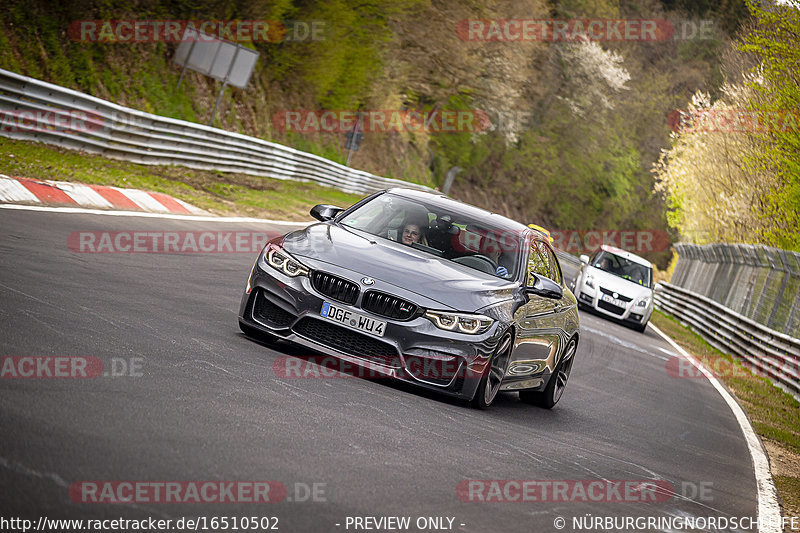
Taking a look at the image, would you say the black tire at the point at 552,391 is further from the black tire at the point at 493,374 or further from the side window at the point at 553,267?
the black tire at the point at 493,374

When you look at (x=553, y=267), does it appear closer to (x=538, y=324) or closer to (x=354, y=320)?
(x=538, y=324)

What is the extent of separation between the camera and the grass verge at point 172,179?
668 inches

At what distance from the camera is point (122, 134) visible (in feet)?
69.3

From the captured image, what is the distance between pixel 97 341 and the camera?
727 cm

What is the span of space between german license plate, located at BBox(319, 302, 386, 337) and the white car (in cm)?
1795

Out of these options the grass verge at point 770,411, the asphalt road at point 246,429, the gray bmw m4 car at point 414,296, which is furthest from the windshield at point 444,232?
the grass verge at point 770,411

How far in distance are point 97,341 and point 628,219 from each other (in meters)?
76.3

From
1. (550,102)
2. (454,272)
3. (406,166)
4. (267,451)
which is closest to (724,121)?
(406,166)

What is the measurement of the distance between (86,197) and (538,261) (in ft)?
28.1

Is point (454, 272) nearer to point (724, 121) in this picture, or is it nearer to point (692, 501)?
point (692, 501)

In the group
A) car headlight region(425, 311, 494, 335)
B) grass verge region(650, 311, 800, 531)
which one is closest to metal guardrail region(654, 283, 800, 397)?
grass verge region(650, 311, 800, 531)

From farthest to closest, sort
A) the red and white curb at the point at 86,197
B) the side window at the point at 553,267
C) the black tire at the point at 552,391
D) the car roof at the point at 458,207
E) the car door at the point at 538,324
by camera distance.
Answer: the red and white curb at the point at 86,197
the side window at the point at 553,267
the black tire at the point at 552,391
the car roof at the point at 458,207
the car door at the point at 538,324

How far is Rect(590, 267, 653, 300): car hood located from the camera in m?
25.2

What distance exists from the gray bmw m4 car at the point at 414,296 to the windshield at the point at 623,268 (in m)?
17.1
